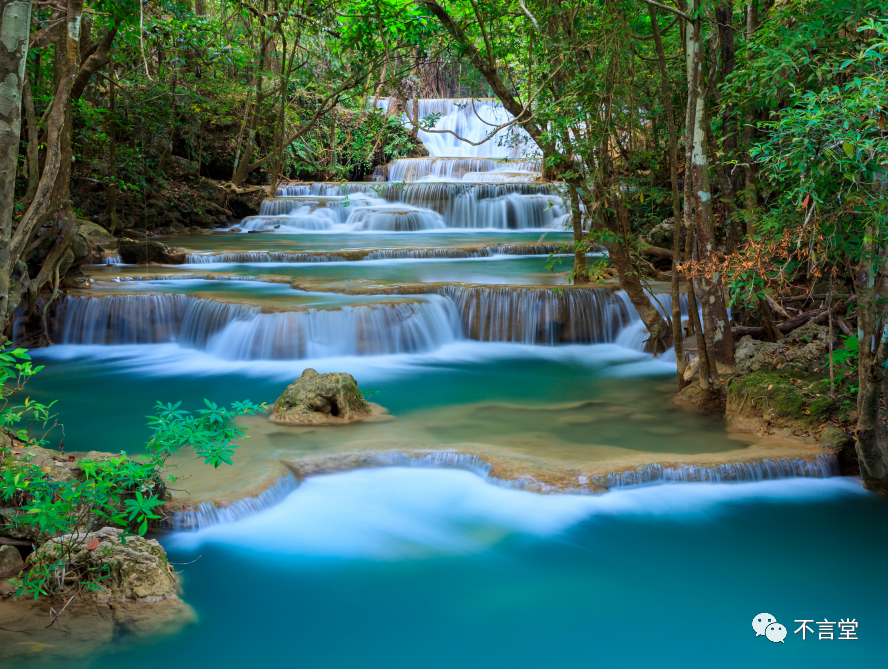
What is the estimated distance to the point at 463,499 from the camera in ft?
16.6

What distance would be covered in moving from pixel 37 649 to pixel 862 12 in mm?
5771

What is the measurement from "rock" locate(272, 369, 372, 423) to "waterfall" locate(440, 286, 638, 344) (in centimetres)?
343

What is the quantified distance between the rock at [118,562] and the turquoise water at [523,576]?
0.26 m

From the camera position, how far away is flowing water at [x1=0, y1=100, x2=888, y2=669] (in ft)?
12.0

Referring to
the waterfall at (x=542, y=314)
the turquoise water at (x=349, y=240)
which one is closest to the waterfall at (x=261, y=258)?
the turquoise water at (x=349, y=240)

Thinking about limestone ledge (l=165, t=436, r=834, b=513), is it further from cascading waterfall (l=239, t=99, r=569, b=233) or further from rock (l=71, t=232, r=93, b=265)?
cascading waterfall (l=239, t=99, r=569, b=233)

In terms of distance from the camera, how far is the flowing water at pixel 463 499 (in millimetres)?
3668

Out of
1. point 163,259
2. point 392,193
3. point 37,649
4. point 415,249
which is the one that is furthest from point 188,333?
point 392,193

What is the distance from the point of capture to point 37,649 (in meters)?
3.26

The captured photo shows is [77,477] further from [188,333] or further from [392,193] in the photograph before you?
[392,193]

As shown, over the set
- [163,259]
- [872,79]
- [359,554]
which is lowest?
[359,554]

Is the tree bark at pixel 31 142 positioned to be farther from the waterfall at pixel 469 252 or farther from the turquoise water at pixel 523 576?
the waterfall at pixel 469 252

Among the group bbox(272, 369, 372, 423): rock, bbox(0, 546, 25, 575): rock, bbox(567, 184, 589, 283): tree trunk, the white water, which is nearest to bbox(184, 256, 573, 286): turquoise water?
bbox(567, 184, 589, 283): tree trunk

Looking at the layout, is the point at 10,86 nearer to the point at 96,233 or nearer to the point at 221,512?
the point at 221,512
